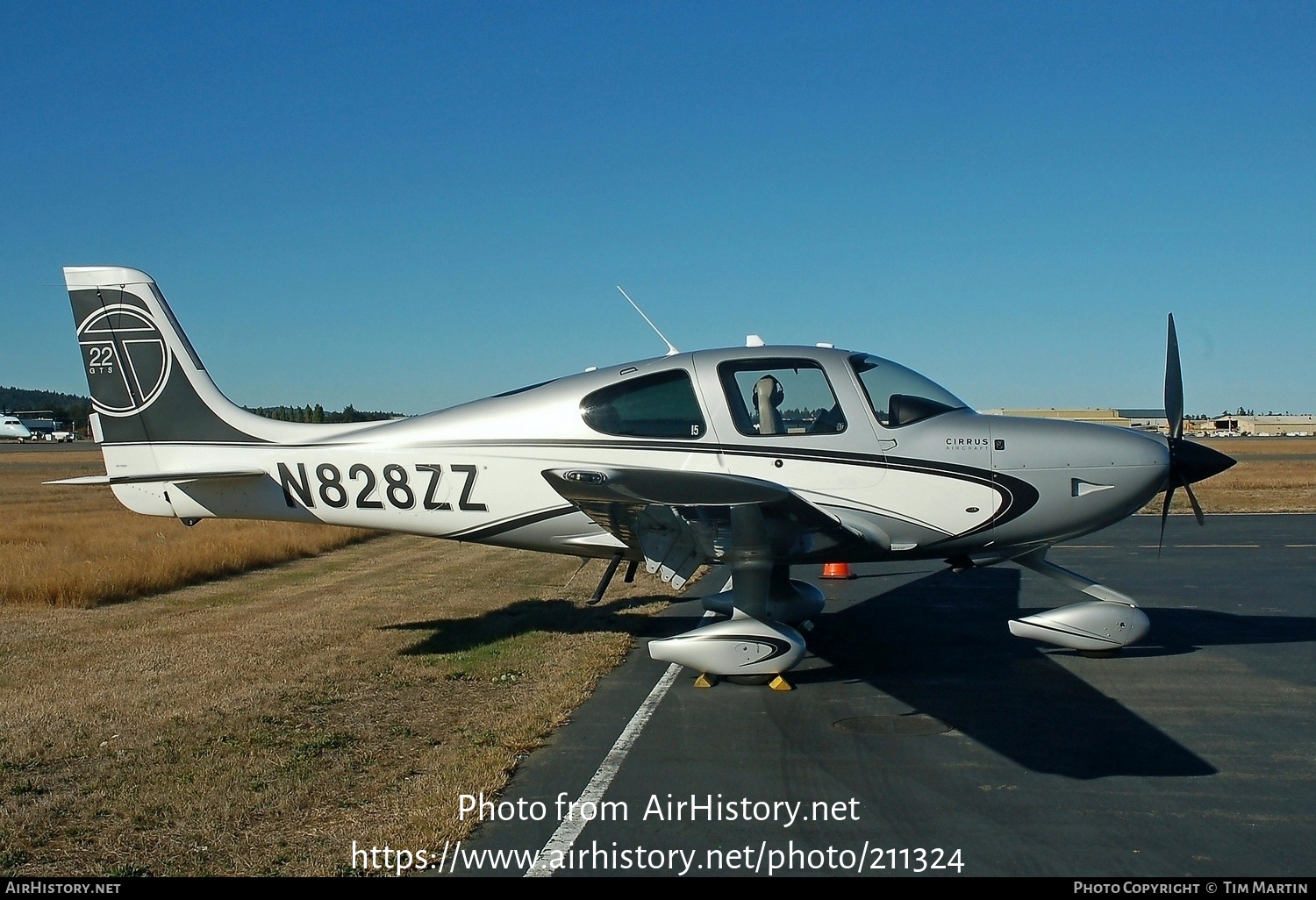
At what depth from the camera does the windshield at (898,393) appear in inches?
308

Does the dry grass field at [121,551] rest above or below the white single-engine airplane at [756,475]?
below

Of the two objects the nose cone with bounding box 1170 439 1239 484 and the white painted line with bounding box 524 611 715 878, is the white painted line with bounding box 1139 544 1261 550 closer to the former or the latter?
the nose cone with bounding box 1170 439 1239 484

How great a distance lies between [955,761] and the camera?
571 centimetres

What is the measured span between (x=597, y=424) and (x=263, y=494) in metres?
3.27

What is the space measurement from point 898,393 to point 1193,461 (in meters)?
2.44

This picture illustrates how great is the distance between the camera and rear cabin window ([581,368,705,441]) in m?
7.88

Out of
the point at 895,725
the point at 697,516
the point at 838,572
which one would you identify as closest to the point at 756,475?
the point at 697,516

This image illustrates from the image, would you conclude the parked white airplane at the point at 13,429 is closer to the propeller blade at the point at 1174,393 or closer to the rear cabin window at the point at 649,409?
the rear cabin window at the point at 649,409

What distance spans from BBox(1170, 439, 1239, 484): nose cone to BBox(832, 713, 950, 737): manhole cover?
313 centimetres

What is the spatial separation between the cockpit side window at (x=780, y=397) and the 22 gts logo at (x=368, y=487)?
2.36 metres

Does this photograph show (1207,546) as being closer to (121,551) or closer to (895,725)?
(895,725)

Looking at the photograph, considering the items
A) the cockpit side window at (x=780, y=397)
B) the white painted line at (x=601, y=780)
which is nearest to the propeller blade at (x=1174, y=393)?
the cockpit side window at (x=780, y=397)

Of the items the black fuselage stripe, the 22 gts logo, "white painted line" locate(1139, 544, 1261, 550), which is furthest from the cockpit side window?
"white painted line" locate(1139, 544, 1261, 550)

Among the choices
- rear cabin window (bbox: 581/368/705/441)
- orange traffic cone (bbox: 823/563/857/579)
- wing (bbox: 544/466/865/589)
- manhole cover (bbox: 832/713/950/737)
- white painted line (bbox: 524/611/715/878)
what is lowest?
orange traffic cone (bbox: 823/563/857/579)
